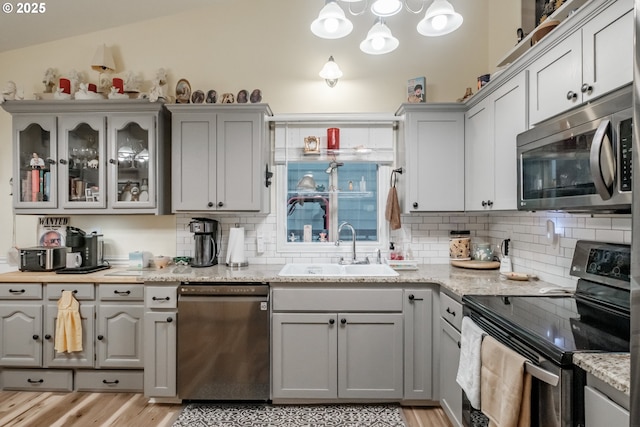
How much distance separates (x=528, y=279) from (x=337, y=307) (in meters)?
1.29

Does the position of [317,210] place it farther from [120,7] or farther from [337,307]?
[120,7]

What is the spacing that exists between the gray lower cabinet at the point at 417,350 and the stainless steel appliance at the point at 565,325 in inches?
21.3

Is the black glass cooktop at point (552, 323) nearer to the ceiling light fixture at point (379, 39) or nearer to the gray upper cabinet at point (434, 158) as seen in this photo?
the gray upper cabinet at point (434, 158)

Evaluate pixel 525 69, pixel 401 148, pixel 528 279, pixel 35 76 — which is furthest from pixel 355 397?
pixel 35 76

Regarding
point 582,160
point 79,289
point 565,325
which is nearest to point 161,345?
point 79,289

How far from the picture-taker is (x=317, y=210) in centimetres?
320

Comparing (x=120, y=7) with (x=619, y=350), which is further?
(x=120, y=7)

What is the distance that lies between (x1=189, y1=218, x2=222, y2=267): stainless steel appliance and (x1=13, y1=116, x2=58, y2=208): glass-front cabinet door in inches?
46.6

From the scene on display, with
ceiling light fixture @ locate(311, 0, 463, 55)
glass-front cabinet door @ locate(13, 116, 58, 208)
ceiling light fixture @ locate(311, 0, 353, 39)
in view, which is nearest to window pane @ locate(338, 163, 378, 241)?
ceiling light fixture @ locate(311, 0, 463, 55)

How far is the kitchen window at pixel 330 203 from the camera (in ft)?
10.4

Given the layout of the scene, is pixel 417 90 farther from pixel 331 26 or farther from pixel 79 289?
pixel 79 289

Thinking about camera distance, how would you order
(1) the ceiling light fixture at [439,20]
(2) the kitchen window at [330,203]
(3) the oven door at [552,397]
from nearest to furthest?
(3) the oven door at [552,397] → (1) the ceiling light fixture at [439,20] → (2) the kitchen window at [330,203]

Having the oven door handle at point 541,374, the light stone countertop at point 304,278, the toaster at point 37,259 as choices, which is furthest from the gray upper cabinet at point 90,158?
the oven door handle at point 541,374

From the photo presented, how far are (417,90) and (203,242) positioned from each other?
2.22m
